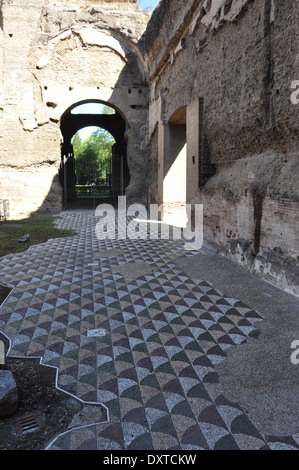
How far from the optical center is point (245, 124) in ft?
13.5

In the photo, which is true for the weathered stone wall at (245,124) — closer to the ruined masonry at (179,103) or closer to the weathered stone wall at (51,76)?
the ruined masonry at (179,103)

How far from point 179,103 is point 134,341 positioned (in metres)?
5.22

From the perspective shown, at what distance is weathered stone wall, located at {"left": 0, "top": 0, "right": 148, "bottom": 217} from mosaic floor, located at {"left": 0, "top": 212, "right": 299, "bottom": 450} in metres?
5.43

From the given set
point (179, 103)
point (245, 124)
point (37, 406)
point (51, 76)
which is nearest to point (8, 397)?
point (37, 406)

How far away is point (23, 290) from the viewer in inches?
147

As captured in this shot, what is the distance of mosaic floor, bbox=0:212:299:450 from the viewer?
5.86ft

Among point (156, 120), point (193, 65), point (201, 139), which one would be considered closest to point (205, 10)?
point (193, 65)

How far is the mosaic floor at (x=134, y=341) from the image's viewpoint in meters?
1.79

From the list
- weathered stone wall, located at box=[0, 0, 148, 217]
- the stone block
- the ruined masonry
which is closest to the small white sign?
the stone block

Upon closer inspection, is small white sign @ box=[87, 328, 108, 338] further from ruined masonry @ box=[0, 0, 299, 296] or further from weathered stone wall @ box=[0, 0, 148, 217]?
weathered stone wall @ box=[0, 0, 148, 217]

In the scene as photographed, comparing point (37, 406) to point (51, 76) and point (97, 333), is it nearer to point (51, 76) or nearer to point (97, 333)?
point (97, 333)

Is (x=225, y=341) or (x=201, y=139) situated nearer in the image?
(x=225, y=341)

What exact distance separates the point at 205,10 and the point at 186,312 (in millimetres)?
4398
